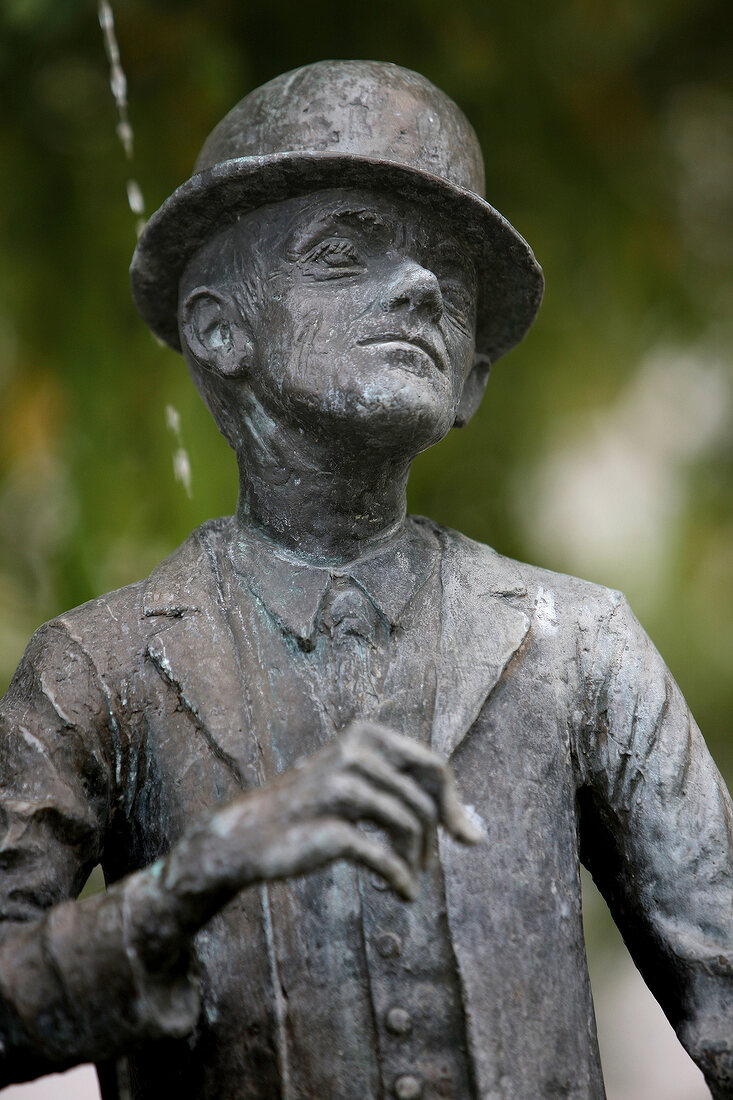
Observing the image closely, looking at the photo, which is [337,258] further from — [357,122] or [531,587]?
[531,587]

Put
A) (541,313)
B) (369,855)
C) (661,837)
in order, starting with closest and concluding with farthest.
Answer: (369,855) → (661,837) → (541,313)

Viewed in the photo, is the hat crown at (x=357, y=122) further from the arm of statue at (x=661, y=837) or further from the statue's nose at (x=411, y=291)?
the arm of statue at (x=661, y=837)

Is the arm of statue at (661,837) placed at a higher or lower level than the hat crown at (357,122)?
lower

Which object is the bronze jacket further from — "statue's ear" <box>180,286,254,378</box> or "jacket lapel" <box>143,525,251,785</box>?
"statue's ear" <box>180,286,254,378</box>

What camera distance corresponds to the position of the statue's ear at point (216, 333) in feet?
9.25

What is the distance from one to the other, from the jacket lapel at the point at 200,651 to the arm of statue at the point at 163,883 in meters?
0.27

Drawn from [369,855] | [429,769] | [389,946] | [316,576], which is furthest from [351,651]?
[369,855]

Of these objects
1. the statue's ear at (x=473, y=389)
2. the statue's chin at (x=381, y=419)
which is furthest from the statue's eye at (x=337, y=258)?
the statue's ear at (x=473, y=389)

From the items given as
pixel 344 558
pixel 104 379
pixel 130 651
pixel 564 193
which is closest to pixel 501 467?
pixel 564 193

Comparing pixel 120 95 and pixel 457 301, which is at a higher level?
pixel 120 95

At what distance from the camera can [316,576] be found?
2756mm

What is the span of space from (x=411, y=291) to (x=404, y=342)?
0.09 meters

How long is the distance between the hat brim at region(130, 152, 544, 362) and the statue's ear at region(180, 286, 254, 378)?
0.40ft

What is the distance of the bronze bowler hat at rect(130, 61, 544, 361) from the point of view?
2725 mm
